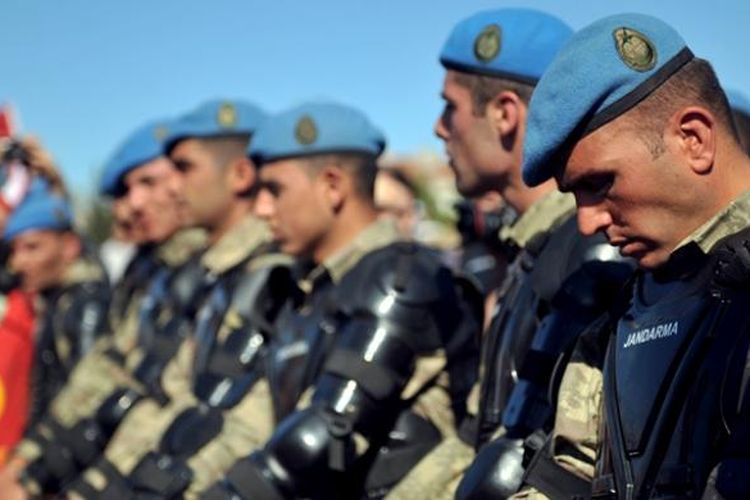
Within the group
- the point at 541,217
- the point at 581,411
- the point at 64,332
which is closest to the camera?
the point at 581,411

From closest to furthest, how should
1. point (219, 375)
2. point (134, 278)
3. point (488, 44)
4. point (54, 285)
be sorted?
point (488, 44)
point (219, 375)
point (134, 278)
point (54, 285)

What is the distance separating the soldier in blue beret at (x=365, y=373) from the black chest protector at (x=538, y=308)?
1.65 ft

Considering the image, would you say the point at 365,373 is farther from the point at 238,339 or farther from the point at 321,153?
the point at 238,339

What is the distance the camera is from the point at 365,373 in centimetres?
488

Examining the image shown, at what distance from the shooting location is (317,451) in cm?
486

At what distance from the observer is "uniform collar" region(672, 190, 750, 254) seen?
313 cm

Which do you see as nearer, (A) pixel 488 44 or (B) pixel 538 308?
(B) pixel 538 308

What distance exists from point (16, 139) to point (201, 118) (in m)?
2.97

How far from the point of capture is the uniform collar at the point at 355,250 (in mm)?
5621

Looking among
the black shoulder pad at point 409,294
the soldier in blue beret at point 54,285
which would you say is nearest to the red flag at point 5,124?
the soldier in blue beret at point 54,285

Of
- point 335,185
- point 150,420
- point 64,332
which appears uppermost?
point 335,185

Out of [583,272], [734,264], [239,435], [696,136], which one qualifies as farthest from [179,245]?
[734,264]

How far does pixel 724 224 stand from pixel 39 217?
7.15 metres

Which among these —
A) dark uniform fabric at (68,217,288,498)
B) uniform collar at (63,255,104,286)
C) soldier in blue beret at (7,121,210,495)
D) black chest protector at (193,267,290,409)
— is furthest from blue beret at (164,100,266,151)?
uniform collar at (63,255,104,286)
